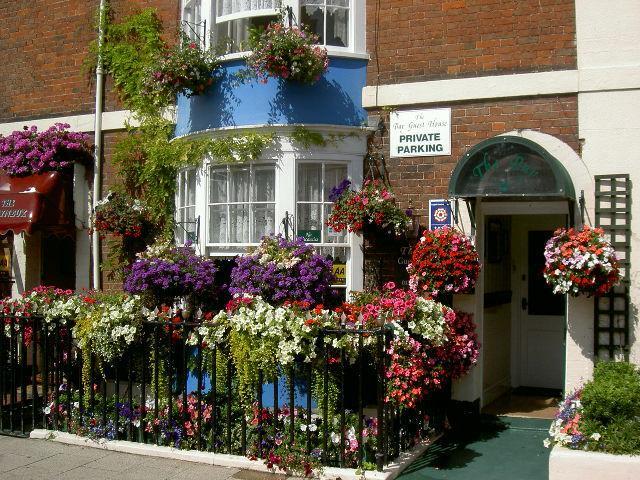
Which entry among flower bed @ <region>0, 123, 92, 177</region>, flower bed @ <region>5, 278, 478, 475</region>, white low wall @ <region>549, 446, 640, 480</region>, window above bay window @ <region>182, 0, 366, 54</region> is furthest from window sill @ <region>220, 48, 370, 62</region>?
white low wall @ <region>549, 446, 640, 480</region>

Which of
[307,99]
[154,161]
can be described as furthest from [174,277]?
[307,99]

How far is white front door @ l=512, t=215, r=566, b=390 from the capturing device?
9094mm

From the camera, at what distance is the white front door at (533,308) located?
9094 mm

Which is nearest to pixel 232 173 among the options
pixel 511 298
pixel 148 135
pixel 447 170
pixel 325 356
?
pixel 148 135

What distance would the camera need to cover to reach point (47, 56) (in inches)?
419

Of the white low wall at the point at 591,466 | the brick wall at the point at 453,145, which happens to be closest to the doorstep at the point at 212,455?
the white low wall at the point at 591,466

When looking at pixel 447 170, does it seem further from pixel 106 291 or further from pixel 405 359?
pixel 106 291

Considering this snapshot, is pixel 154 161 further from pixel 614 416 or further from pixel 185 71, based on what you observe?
pixel 614 416

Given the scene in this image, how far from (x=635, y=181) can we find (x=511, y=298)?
2580mm

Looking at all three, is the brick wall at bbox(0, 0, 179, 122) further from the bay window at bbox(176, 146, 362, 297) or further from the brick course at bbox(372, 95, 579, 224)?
the brick course at bbox(372, 95, 579, 224)

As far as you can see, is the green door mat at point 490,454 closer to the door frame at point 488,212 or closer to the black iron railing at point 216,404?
the black iron railing at point 216,404

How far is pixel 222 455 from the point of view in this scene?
6.51 meters

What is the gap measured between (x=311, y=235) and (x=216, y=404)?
96.8 inches

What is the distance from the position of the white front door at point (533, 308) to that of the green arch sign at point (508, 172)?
7.15 feet
